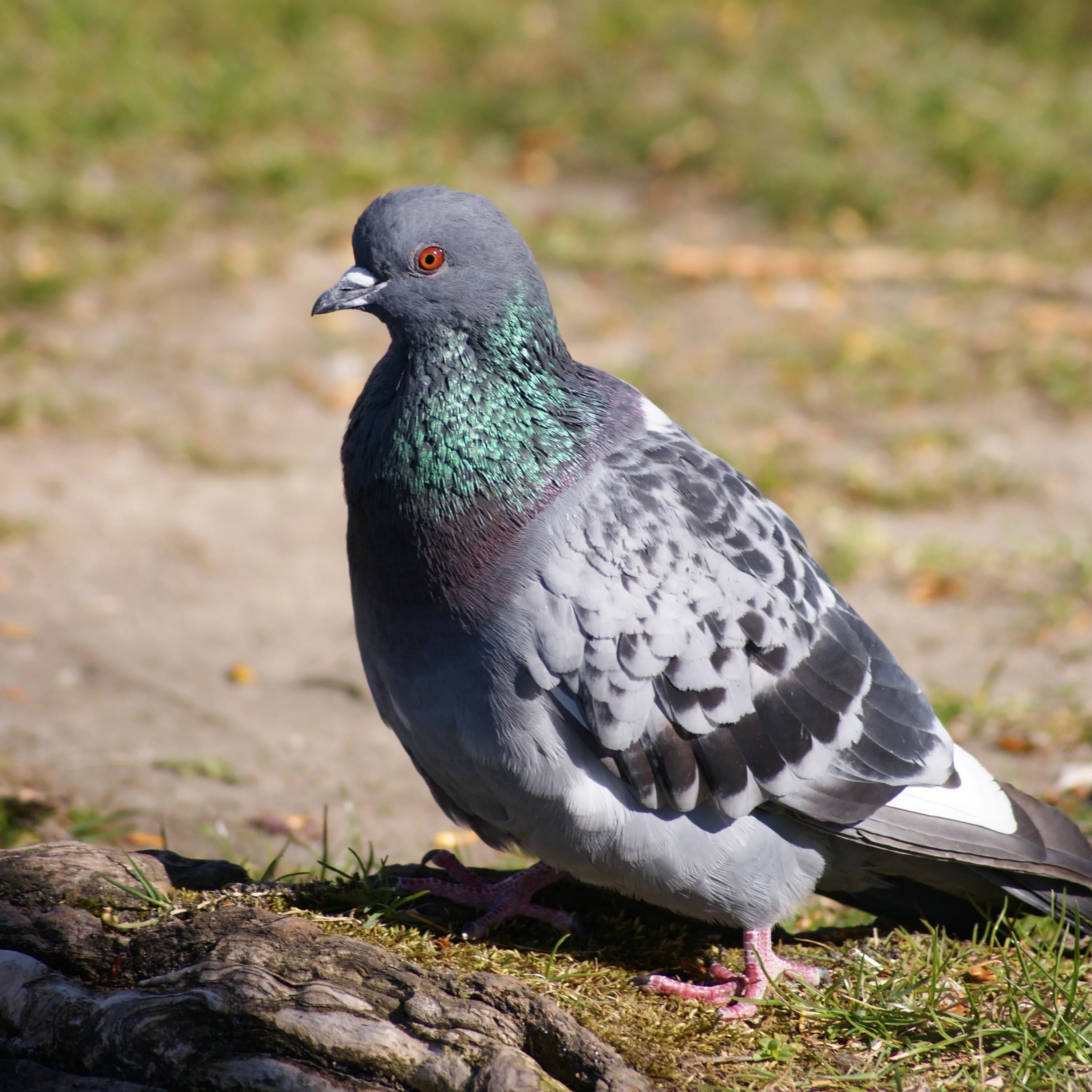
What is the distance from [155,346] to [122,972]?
5537 mm

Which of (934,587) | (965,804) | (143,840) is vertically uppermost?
(934,587)

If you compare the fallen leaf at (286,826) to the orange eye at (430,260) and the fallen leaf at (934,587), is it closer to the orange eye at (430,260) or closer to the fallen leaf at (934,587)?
the orange eye at (430,260)

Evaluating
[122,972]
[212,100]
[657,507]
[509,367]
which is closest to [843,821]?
[657,507]

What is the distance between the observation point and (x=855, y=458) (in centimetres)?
705

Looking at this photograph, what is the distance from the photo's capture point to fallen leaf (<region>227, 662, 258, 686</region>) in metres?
5.34

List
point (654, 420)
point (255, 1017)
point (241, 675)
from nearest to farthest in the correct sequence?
point (255, 1017) < point (654, 420) < point (241, 675)

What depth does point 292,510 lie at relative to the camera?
6613mm

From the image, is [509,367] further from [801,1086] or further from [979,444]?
[979,444]

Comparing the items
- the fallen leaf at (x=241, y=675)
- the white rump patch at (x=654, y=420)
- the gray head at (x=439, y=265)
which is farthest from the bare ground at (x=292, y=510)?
the gray head at (x=439, y=265)

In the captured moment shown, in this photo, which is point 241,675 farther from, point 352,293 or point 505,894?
point 352,293

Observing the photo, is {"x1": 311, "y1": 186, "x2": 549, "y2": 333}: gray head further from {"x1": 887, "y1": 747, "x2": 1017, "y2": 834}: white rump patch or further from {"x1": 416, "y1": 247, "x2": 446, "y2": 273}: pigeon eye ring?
{"x1": 887, "y1": 747, "x2": 1017, "y2": 834}: white rump patch

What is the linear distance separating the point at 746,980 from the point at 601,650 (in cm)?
90

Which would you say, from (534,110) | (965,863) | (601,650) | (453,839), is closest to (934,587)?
(453,839)

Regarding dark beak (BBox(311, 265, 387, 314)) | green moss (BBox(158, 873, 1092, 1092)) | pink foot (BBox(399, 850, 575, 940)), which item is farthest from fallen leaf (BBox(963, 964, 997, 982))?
dark beak (BBox(311, 265, 387, 314))
